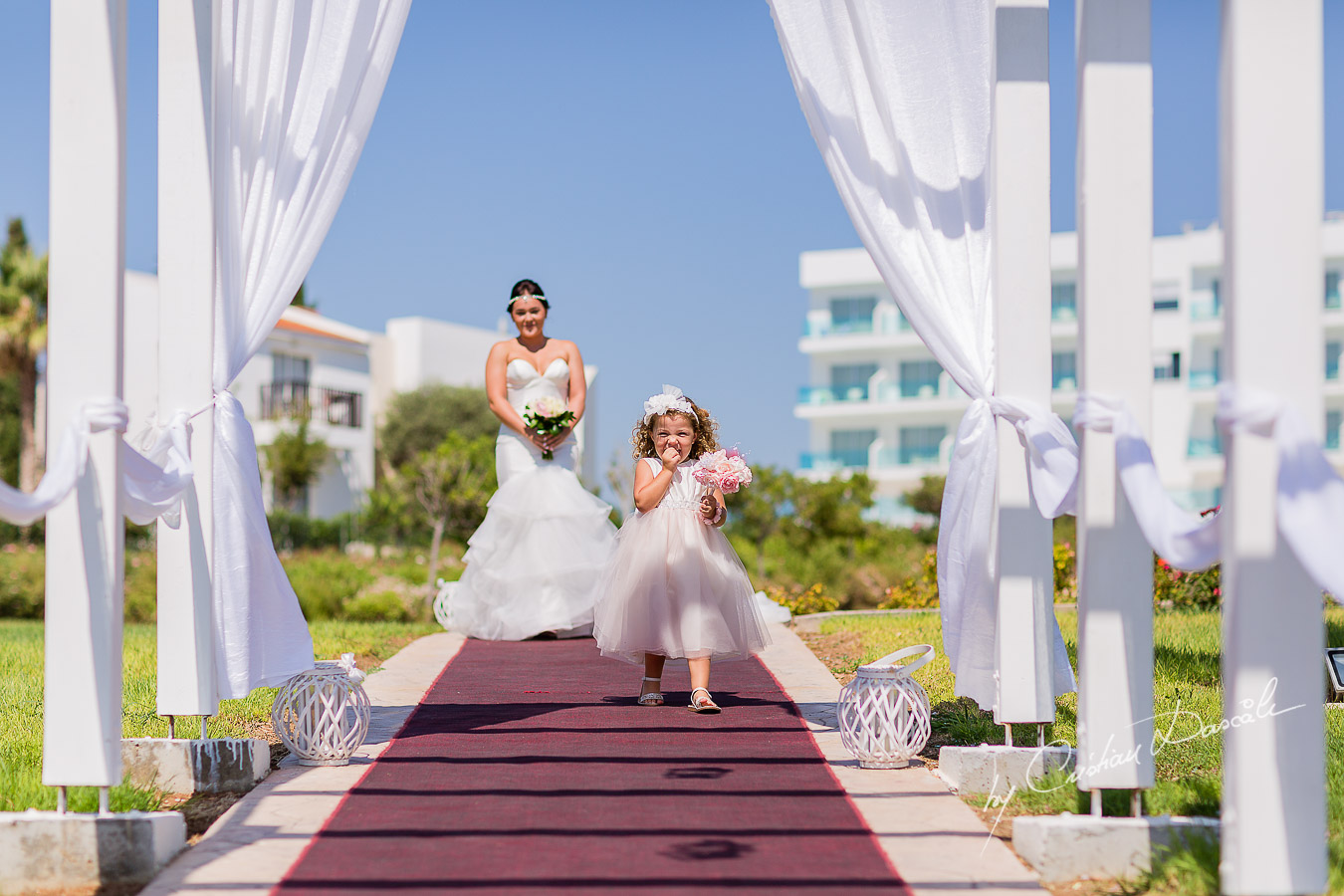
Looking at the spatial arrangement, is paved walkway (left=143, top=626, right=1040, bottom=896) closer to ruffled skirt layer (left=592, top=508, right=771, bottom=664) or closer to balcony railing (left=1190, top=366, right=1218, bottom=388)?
ruffled skirt layer (left=592, top=508, right=771, bottom=664)

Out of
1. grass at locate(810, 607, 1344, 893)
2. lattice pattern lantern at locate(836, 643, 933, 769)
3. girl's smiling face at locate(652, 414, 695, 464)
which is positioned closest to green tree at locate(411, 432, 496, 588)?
grass at locate(810, 607, 1344, 893)

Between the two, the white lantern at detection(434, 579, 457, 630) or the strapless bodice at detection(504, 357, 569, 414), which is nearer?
the strapless bodice at detection(504, 357, 569, 414)

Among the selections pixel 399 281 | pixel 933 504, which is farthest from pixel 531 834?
pixel 399 281

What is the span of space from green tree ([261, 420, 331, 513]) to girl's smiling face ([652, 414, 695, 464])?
91.4 feet

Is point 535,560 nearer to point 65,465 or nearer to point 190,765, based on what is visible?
point 190,765

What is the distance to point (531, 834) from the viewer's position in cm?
362

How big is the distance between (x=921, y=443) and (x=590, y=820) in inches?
1821

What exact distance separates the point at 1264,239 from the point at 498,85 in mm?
11801

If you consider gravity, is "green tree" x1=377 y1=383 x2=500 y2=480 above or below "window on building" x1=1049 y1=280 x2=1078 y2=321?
below

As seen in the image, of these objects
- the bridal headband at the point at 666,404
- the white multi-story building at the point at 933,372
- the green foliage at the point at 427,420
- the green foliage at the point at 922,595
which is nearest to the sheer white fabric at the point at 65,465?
the bridal headband at the point at 666,404

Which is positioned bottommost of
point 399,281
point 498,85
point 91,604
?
point 91,604

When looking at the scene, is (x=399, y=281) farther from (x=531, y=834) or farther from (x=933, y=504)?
(x=531, y=834)

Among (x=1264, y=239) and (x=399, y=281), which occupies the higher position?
(x=399, y=281)

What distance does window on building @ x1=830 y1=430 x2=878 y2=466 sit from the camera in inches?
1925
